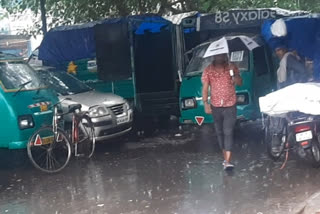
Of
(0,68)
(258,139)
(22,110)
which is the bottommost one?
(258,139)

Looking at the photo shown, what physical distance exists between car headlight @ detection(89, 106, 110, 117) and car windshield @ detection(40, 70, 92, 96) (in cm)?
99

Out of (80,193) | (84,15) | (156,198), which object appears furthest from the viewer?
(84,15)

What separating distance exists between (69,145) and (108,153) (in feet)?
4.92

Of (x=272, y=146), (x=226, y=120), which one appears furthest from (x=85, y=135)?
(x=272, y=146)

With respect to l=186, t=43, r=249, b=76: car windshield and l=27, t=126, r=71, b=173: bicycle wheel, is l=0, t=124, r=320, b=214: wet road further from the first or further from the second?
l=186, t=43, r=249, b=76: car windshield

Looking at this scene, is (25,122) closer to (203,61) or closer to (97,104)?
(97,104)

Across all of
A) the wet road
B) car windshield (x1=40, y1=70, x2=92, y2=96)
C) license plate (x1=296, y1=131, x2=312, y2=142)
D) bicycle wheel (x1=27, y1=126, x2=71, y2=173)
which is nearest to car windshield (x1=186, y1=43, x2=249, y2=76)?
the wet road

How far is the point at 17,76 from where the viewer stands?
8.70 meters

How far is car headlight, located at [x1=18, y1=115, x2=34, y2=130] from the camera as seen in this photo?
805 cm

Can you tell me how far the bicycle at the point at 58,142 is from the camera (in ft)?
25.9

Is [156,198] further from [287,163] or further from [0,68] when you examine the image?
[0,68]

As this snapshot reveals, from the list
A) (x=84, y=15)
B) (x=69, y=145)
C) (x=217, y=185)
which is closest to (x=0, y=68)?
(x=69, y=145)

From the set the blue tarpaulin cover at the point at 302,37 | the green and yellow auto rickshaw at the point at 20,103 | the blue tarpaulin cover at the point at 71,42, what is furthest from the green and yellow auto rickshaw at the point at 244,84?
the green and yellow auto rickshaw at the point at 20,103

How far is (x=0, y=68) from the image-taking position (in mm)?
8594
